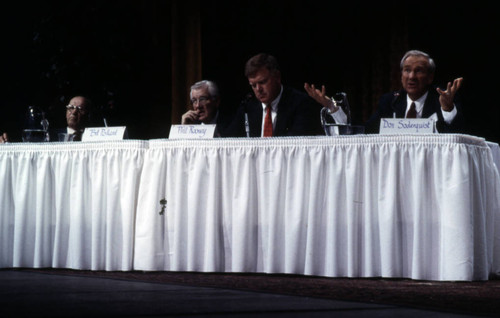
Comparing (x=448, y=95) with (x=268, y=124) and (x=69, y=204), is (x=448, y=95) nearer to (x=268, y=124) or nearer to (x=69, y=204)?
(x=268, y=124)

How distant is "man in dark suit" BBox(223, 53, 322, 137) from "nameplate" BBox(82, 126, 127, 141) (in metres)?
0.64

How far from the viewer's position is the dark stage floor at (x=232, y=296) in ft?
7.46

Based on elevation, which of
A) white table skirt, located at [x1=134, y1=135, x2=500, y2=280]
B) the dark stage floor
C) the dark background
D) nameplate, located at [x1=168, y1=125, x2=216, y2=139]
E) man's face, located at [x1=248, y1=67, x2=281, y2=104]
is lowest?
the dark stage floor

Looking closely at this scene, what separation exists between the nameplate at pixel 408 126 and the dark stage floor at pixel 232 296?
60 cm

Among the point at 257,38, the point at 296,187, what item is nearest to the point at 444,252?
the point at 296,187

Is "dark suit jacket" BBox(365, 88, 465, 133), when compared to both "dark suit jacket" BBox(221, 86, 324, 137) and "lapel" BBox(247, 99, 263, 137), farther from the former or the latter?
"lapel" BBox(247, 99, 263, 137)

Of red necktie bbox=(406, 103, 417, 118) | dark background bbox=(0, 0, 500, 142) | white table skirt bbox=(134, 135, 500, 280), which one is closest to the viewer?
white table skirt bbox=(134, 135, 500, 280)

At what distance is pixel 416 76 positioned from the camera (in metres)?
3.95

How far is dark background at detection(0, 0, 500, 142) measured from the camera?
623 cm

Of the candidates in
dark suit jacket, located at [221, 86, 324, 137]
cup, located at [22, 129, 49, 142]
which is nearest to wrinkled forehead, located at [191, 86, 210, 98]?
dark suit jacket, located at [221, 86, 324, 137]

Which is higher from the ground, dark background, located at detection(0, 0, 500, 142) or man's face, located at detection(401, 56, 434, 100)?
dark background, located at detection(0, 0, 500, 142)

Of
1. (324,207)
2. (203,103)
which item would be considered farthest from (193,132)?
(203,103)

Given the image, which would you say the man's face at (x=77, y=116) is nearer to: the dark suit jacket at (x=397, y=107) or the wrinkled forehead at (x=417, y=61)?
the dark suit jacket at (x=397, y=107)

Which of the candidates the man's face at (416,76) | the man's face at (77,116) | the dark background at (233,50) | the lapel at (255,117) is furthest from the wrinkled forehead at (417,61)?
the dark background at (233,50)
